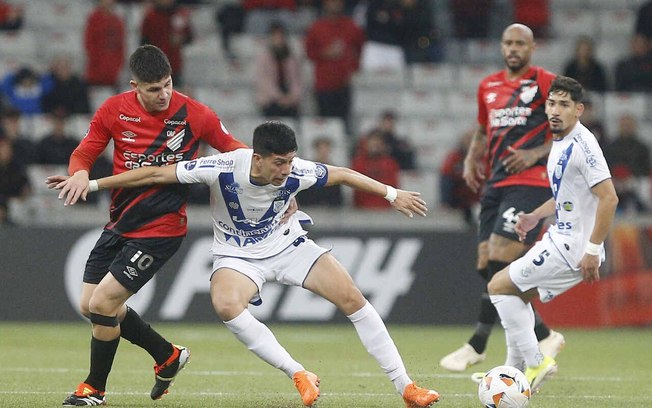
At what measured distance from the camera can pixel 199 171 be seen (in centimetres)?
750

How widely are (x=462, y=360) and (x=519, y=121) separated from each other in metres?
1.98

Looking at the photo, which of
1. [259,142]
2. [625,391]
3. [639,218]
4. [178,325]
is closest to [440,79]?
[639,218]

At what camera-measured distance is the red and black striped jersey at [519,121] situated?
950 cm

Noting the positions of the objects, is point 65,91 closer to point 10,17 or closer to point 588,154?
point 10,17

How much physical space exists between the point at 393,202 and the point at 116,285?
1.83m

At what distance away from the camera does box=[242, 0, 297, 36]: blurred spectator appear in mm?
18219

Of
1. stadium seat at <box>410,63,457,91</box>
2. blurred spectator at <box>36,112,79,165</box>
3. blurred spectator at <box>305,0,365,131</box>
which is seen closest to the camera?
blurred spectator at <box>36,112,79,165</box>

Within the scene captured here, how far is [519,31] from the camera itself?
9438 mm

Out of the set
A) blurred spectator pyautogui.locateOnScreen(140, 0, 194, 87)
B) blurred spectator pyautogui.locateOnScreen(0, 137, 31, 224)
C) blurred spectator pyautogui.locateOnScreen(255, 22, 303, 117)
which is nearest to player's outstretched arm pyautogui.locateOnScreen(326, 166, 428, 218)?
blurred spectator pyautogui.locateOnScreen(0, 137, 31, 224)

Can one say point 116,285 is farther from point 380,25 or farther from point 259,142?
point 380,25

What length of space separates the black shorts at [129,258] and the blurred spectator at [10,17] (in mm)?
10228

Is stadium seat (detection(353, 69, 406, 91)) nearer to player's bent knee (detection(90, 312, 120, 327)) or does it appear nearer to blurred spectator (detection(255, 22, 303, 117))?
blurred spectator (detection(255, 22, 303, 117))

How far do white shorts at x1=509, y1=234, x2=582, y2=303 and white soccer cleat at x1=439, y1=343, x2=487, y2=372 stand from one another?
1.67m

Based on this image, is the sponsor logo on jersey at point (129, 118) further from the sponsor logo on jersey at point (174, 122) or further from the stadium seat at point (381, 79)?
the stadium seat at point (381, 79)
